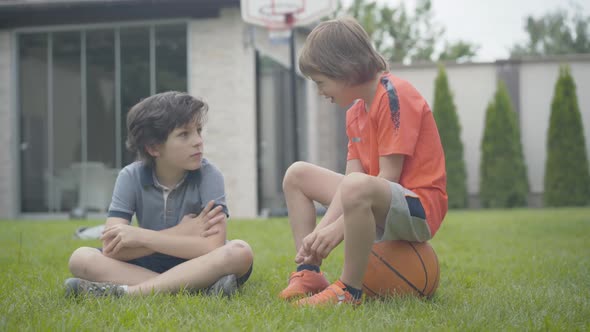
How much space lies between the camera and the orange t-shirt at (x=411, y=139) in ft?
7.98

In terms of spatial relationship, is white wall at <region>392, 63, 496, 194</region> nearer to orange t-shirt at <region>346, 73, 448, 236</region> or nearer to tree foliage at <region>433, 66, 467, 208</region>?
tree foliage at <region>433, 66, 467, 208</region>

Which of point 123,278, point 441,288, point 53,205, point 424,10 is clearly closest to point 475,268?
point 441,288

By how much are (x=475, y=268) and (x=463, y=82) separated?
12.3m

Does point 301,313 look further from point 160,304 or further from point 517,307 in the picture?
point 517,307

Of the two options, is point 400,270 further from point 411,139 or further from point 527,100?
point 527,100

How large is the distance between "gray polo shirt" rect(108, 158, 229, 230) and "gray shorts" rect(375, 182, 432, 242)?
0.86 m

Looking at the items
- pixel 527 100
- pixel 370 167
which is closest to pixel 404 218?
pixel 370 167

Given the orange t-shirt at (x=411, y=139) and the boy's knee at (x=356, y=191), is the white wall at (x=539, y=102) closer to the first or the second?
the orange t-shirt at (x=411, y=139)

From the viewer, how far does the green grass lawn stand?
7.01ft

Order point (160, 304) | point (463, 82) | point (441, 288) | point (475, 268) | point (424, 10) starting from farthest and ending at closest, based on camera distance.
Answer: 1. point (424, 10)
2. point (463, 82)
3. point (475, 268)
4. point (441, 288)
5. point (160, 304)

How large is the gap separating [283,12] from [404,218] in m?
6.90

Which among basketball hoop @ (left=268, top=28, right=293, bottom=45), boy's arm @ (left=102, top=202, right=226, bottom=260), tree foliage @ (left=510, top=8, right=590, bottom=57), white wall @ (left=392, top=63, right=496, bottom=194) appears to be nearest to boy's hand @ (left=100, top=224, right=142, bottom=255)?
boy's arm @ (left=102, top=202, right=226, bottom=260)

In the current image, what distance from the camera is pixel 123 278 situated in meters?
2.81

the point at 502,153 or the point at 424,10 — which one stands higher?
the point at 424,10
